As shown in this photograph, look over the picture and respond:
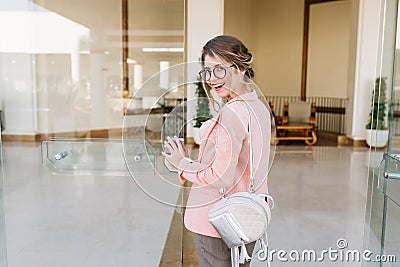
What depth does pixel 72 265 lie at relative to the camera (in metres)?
2.46

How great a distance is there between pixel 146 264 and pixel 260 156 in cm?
163

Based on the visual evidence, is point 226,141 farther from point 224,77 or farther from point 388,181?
point 388,181

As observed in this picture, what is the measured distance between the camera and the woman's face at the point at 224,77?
1.15 m

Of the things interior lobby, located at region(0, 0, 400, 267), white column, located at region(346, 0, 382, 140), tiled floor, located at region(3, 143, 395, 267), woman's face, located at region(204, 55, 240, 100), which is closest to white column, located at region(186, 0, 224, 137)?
interior lobby, located at region(0, 0, 400, 267)

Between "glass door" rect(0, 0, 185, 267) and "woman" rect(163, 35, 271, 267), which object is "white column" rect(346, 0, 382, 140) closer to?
"glass door" rect(0, 0, 185, 267)

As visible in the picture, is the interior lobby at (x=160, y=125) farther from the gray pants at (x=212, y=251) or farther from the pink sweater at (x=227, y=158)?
the gray pants at (x=212, y=251)

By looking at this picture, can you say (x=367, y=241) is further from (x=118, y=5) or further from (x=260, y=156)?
(x=118, y=5)

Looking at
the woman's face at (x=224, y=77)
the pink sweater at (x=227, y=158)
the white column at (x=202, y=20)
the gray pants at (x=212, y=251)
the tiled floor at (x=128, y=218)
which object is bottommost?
the tiled floor at (x=128, y=218)

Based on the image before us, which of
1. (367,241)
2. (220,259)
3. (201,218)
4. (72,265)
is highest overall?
(201,218)

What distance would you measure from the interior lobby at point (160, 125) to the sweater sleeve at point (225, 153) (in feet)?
1.29

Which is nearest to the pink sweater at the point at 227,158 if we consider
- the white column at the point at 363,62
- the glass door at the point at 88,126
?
the glass door at the point at 88,126

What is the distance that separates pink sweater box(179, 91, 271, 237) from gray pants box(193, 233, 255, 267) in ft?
0.11

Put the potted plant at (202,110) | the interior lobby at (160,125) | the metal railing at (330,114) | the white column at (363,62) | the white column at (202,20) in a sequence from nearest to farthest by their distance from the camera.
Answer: the potted plant at (202,110), the interior lobby at (160,125), the white column at (202,20), the white column at (363,62), the metal railing at (330,114)

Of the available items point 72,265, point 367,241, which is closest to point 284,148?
point 367,241
